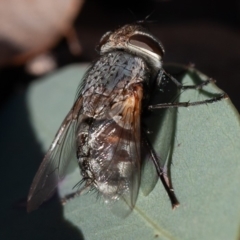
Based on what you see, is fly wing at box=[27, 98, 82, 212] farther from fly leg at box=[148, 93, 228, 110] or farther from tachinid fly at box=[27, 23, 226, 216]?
fly leg at box=[148, 93, 228, 110]

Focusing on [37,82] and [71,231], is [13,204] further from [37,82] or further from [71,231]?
[37,82]

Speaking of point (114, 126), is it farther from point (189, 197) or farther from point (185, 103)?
point (189, 197)

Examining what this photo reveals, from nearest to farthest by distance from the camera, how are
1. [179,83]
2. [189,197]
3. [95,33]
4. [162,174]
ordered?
[189,197] < [162,174] < [179,83] < [95,33]

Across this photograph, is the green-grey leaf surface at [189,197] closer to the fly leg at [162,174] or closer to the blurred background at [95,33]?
the fly leg at [162,174]

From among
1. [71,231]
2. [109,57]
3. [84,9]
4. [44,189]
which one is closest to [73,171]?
[44,189]

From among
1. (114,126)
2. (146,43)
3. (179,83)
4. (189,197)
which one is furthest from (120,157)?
(146,43)

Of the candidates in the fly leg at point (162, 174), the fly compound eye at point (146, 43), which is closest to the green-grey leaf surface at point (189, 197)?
the fly leg at point (162, 174)
